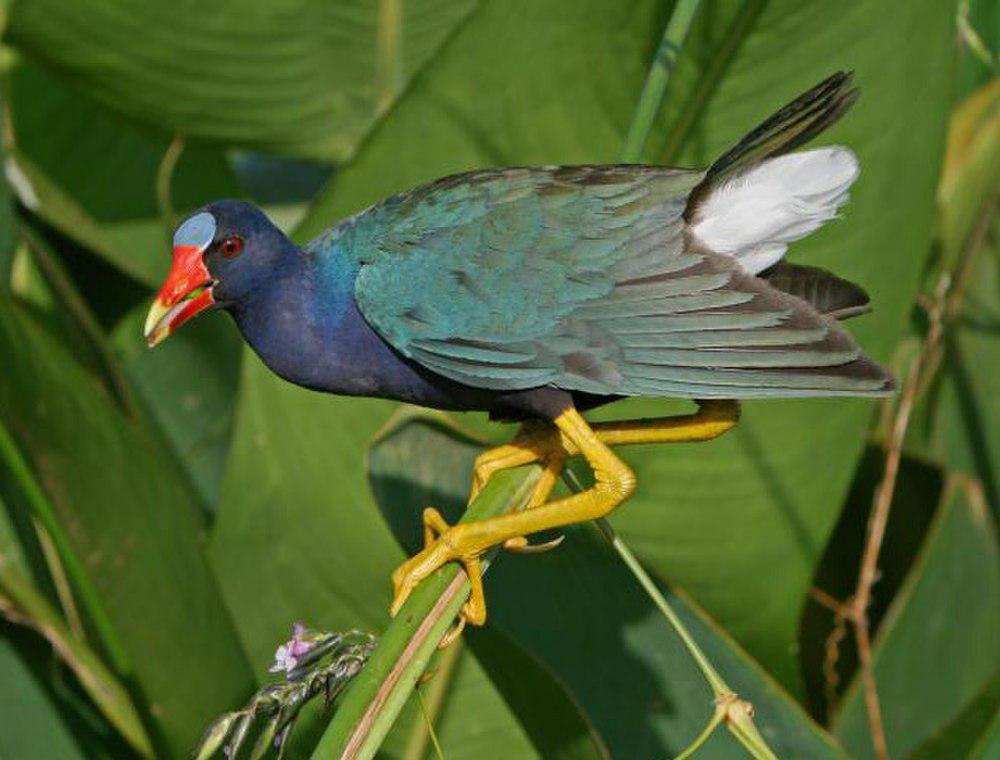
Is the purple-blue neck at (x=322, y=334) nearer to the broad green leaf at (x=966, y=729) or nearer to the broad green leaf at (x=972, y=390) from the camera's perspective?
the broad green leaf at (x=966, y=729)

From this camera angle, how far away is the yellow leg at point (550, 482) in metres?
1.58

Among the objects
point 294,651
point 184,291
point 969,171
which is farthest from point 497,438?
point 969,171

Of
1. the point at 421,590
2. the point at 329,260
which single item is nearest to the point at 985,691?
the point at 421,590

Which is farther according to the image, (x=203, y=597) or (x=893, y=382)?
(x=203, y=597)

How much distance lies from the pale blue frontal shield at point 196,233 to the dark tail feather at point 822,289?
61 centimetres

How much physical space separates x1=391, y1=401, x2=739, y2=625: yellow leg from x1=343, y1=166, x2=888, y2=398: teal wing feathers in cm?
8

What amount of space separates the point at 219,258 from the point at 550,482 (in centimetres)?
44

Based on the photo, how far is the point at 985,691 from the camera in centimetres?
183

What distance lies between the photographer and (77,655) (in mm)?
1895

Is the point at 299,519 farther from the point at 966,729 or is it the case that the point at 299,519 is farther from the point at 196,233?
the point at 966,729

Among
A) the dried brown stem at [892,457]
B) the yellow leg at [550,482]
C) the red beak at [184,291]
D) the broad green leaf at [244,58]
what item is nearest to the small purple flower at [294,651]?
the yellow leg at [550,482]

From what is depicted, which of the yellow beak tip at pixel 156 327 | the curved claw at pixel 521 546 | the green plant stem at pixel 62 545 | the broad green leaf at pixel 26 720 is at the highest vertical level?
the yellow beak tip at pixel 156 327

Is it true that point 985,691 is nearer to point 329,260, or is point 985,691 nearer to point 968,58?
point 329,260

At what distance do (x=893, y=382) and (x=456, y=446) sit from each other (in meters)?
0.50
